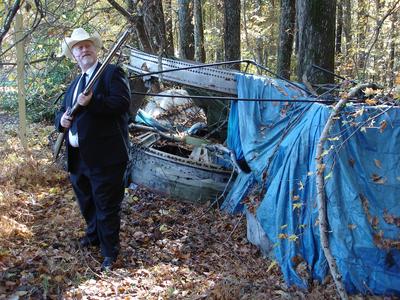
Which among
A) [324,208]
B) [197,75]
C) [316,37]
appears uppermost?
[316,37]

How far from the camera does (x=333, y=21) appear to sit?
6.61 m

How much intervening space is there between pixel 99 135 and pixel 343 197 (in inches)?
90.0

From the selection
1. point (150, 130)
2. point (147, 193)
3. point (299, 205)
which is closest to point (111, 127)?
point (299, 205)

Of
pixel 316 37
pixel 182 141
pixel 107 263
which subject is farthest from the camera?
pixel 182 141

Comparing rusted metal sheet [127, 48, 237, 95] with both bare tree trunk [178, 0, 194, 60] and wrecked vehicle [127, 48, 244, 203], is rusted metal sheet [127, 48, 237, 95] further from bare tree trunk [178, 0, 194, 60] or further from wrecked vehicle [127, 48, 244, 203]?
bare tree trunk [178, 0, 194, 60]

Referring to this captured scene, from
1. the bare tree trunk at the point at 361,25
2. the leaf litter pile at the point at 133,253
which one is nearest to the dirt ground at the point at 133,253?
the leaf litter pile at the point at 133,253

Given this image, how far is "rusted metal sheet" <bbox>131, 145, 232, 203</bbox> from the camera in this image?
22.1 ft

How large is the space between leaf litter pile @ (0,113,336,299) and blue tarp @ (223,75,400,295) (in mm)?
323

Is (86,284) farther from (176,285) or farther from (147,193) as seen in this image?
(147,193)

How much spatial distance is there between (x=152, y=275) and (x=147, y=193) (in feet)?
9.13

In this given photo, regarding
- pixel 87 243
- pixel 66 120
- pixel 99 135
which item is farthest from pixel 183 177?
pixel 66 120

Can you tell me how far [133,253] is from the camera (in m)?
4.82

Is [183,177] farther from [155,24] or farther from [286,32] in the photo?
[286,32]

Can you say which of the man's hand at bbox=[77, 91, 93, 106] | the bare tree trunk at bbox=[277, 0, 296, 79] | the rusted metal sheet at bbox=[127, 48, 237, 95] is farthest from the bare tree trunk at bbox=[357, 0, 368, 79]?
the man's hand at bbox=[77, 91, 93, 106]
